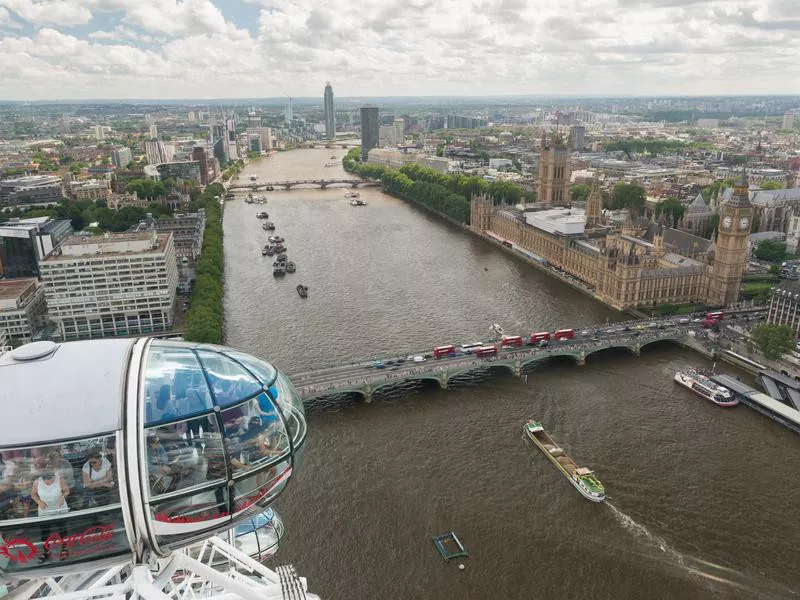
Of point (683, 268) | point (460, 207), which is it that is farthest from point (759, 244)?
point (460, 207)

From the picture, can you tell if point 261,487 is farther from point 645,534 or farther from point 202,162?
point 202,162

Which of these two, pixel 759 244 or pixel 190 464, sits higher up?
pixel 190 464

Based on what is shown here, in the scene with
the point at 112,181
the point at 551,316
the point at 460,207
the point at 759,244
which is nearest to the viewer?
the point at 551,316

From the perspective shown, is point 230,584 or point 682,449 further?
point 682,449

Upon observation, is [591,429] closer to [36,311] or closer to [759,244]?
[36,311]

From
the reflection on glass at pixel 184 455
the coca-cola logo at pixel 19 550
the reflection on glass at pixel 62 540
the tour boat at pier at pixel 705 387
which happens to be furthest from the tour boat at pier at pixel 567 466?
the coca-cola logo at pixel 19 550

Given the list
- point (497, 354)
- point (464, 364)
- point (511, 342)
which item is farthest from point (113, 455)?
point (511, 342)
